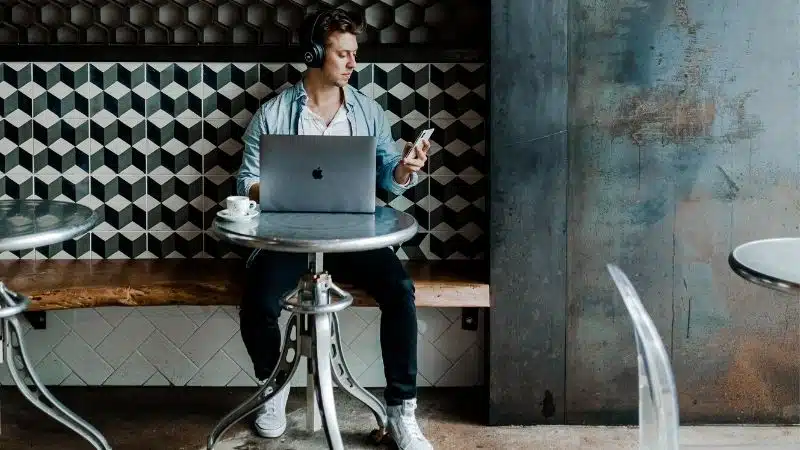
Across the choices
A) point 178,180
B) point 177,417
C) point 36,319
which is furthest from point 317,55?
point 36,319

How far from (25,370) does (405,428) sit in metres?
A: 1.32

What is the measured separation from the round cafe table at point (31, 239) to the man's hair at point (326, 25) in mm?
1036

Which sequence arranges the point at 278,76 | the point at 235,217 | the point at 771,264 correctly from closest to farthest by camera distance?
the point at 771,264 < the point at 235,217 < the point at 278,76

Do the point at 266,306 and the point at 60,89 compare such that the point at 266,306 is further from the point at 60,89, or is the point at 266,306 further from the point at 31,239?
the point at 60,89

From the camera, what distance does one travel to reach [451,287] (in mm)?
3637

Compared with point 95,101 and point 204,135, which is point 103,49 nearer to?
point 95,101

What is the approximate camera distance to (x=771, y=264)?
244 cm

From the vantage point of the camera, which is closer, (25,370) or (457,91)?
(25,370)

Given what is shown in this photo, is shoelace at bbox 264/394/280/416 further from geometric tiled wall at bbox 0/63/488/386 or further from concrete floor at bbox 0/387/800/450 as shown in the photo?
geometric tiled wall at bbox 0/63/488/386

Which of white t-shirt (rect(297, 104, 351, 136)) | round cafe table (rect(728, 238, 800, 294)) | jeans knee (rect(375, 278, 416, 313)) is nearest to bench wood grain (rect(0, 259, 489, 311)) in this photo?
jeans knee (rect(375, 278, 416, 313))

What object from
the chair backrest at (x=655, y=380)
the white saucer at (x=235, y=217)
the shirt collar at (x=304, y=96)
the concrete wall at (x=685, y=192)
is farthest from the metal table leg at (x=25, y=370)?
the chair backrest at (x=655, y=380)

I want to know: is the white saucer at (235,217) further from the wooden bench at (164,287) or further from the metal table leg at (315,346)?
the wooden bench at (164,287)

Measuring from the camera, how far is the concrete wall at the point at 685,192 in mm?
3537

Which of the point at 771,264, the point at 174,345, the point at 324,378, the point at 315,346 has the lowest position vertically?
the point at 174,345
